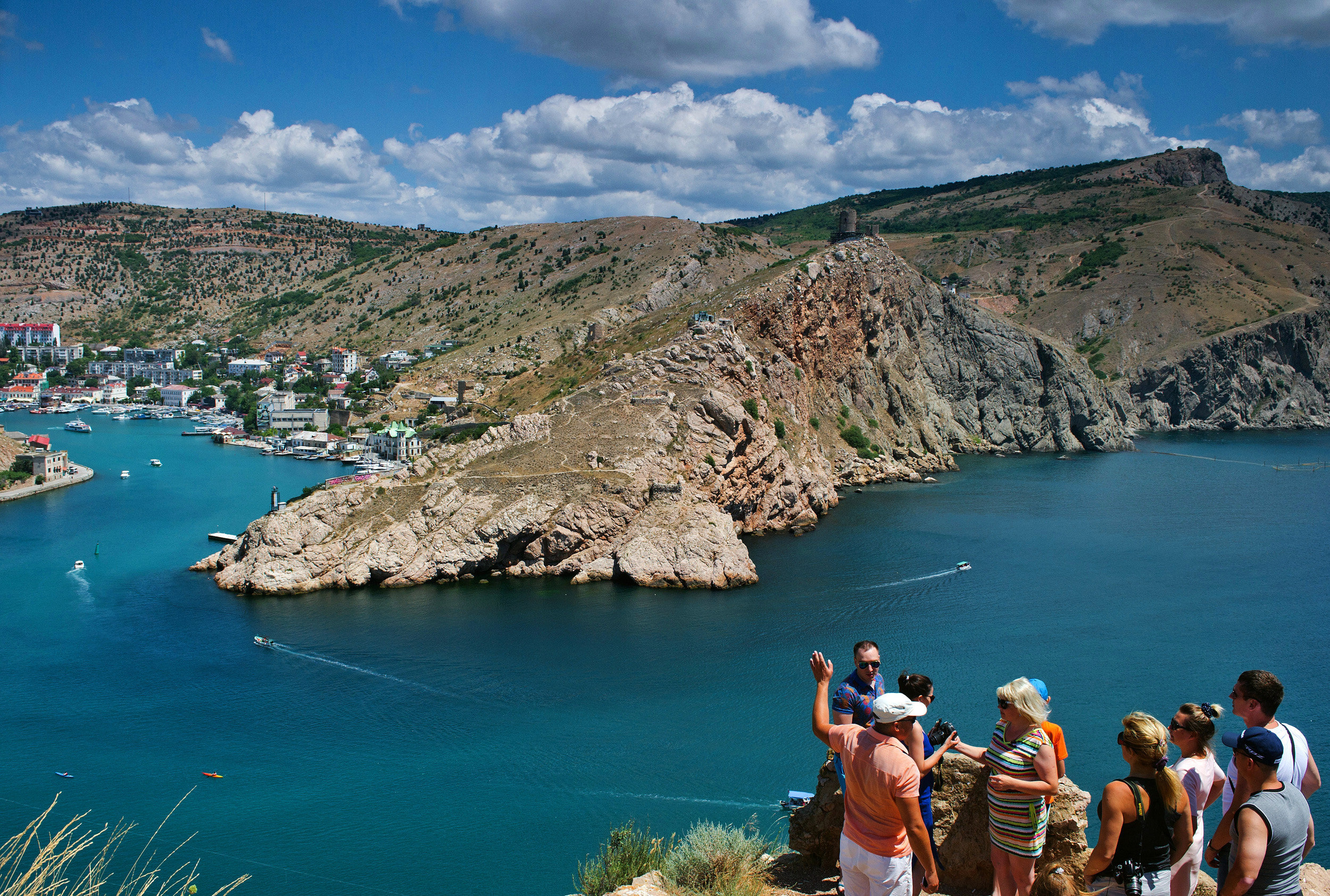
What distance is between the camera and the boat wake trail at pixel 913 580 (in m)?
44.7

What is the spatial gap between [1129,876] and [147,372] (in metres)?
174

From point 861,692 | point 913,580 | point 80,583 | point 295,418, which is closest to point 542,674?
point 913,580

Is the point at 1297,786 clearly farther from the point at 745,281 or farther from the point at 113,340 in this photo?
the point at 113,340

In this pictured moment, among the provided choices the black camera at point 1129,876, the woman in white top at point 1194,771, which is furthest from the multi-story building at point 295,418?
the black camera at point 1129,876

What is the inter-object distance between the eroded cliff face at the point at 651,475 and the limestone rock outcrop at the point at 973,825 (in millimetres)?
35638

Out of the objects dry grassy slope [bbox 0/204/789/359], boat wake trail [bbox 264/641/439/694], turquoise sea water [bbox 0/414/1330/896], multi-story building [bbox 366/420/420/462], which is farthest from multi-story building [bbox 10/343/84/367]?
boat wake trail [bbox 264/641/439/694]

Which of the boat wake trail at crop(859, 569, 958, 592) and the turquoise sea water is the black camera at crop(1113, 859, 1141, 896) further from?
the boat wake trail at crop(859, 569, 958, 592)

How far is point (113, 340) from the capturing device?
173000mm

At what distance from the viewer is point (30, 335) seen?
6545 inches

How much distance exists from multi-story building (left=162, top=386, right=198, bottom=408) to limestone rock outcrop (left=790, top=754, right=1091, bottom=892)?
493ft

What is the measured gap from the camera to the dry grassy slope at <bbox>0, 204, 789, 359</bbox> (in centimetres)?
11781

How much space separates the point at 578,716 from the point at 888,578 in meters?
22.3

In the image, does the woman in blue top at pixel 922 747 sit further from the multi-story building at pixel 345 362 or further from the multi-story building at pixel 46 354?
the multi-story building at pixel 46 354

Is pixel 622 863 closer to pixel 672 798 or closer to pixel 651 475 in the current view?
pixel 672 798
